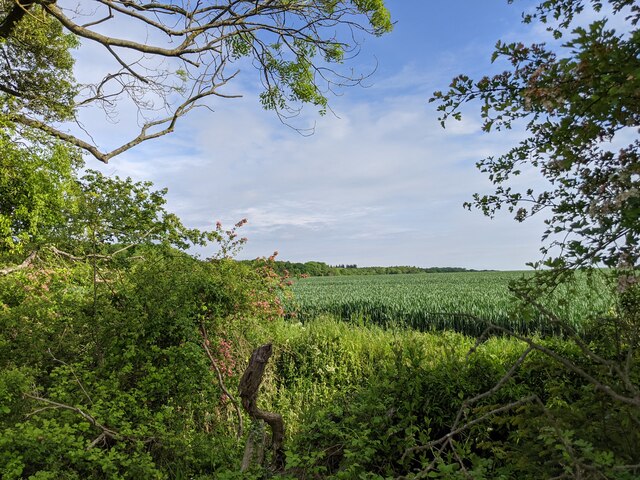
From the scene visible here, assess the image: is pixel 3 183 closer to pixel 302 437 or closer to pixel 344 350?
pixel 344 350

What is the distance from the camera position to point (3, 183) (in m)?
11.9

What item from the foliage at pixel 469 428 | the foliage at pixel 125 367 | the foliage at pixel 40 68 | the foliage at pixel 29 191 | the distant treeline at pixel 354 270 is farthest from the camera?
the distant treeline at pixel 354 270

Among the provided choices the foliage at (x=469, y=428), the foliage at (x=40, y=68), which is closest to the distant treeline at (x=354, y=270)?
the foliage at (x=40, y=68)

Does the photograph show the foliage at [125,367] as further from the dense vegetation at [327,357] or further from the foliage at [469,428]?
the foliage at [469,428]

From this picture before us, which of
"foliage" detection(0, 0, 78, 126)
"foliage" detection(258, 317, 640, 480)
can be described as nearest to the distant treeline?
"foliage" detection(0, 0, 78, 126)

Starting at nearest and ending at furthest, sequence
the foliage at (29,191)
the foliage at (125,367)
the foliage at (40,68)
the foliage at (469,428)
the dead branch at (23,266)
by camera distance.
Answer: the foliage at (469,428) < the foliage at (125,367) < the dead branch at (23,266) < the foliage at (29,191) < the foliage at (40,68)

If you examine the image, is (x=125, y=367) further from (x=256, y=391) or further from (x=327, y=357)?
(x=327, y=357)

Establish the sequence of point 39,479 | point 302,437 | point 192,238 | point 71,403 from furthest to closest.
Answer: point 192,238
point 71,403
point 302,437
point 39,479

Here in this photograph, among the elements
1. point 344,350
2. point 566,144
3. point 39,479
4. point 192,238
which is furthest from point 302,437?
Answer: point 192,238

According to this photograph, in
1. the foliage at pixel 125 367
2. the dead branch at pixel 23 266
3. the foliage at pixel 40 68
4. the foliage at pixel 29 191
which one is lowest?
the foliage at pixel 125 367

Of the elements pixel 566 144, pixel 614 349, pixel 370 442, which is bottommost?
pixel 370 442

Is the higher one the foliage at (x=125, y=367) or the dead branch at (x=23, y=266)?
the dead branch at (x=23, y=266)

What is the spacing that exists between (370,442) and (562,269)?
203 cm

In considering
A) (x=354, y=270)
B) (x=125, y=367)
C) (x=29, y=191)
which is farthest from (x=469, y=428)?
(x=354, y=270)
